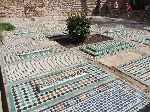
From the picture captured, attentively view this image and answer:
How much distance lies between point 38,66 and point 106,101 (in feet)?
9.10

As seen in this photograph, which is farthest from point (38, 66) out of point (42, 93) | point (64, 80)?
point (42, 93)

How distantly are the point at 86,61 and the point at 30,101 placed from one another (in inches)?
115

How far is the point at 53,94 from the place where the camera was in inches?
201

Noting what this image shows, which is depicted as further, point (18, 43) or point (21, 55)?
point (18, 43)

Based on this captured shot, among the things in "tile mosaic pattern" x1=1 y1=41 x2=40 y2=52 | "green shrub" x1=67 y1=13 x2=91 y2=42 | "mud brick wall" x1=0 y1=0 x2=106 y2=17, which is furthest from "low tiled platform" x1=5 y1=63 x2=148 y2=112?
"mud brick wall" x1=0 y1=0 x2=106 y2=17

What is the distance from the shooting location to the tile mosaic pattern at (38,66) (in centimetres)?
612

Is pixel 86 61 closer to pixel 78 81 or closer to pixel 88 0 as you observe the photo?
pixel 78 81

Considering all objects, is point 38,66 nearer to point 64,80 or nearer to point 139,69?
point 64,80

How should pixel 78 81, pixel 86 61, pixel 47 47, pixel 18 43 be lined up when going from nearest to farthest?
pixel 78 81 → pixel 86 61 → pixel 47 47 → pixel 18 43

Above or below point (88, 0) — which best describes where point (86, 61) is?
below

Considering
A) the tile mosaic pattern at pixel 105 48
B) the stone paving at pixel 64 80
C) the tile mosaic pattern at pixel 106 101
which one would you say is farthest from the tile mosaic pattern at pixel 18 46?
the tile mosaic pattern at pixel 106 101

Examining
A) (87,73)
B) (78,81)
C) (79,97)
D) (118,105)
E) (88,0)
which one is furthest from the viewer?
(88,0)

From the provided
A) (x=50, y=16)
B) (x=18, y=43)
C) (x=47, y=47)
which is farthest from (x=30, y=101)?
(x=50, y=16)

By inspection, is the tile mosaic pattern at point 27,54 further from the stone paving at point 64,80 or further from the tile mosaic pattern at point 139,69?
the tile mosaic pattern at point 139,69
